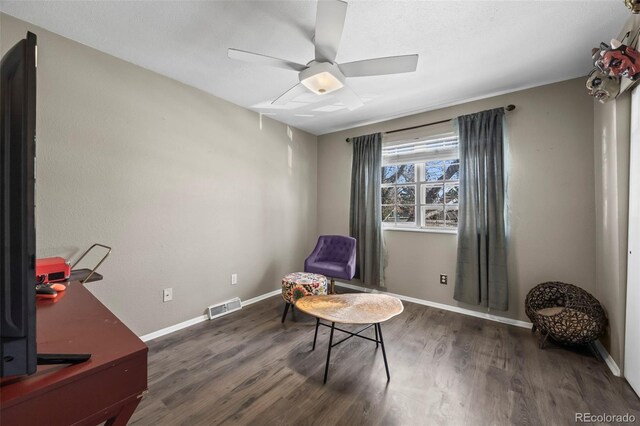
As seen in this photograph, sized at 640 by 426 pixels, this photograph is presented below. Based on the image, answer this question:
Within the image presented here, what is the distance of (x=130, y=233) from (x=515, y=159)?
3.84 m

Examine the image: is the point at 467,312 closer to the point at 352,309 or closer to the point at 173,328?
the point at 352,309

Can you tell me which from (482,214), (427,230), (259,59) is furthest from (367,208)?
(259,59)

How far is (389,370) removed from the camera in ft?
6.40

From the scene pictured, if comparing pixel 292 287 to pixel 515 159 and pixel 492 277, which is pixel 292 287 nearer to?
pixel 492 277

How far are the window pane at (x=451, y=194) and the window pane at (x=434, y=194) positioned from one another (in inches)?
2.2

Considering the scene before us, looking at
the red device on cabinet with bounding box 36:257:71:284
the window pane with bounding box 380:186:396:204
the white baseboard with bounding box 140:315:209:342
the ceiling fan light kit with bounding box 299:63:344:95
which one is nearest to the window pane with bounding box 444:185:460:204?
the window pane with bounding box 380:186:396:204

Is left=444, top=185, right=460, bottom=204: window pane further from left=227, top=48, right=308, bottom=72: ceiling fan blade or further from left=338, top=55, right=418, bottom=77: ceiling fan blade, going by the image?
left=227, top=48, right=308, bottom=72: ceiling fan blade

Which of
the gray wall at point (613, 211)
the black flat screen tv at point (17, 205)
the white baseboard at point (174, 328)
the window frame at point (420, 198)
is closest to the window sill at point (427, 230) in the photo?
the window frame at point (420, 198)

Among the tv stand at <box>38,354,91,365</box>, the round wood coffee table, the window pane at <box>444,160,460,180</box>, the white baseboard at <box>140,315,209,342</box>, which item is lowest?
the white baseboard at <box>140,315,209,342</box>

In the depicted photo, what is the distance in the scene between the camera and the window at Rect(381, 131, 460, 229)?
125 inches

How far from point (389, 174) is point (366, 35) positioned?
6.73 ft

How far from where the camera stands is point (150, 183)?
2422mm

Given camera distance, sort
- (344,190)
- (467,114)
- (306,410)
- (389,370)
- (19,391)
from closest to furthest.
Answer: (19,391) → (306,410) → (389,370) → (467,114) → (344,190)

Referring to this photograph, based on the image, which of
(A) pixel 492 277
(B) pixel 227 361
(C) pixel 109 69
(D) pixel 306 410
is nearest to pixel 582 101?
(A) pixel 492 277
